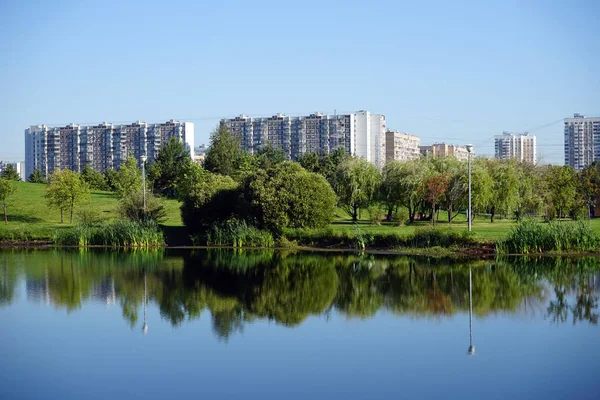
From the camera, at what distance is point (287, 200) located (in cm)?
4456

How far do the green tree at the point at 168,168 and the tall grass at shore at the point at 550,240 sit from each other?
48031 millimetres

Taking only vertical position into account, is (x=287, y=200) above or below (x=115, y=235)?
above

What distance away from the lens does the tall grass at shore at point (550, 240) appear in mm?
36938

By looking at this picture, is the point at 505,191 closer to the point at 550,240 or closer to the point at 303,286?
the point at 550,240

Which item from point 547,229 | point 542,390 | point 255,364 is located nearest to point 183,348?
point 255,364

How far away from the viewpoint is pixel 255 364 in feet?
54.2

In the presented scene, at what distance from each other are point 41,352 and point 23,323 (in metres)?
4.12

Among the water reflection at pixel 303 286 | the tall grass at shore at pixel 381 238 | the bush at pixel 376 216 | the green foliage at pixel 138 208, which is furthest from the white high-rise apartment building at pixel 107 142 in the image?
the water reflection at pixel 303 286

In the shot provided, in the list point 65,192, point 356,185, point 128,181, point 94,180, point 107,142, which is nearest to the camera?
point 356,185

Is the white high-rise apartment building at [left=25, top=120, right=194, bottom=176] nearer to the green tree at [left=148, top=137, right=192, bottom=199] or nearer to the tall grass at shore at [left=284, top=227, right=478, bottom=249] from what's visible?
the green tree at [left=148, top=137, right=192, bottom=199]

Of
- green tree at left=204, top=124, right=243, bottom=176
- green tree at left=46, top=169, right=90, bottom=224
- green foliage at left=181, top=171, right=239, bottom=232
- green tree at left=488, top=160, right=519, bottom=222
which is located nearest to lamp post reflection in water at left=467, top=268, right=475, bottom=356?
green foliage at left=181, top=171, right=239, bottom=232

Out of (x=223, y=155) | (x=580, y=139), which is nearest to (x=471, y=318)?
(x=223, y=155)

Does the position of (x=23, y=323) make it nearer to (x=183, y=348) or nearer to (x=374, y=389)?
(x=183, y=348)

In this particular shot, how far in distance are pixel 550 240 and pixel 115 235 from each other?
25.7 metres
